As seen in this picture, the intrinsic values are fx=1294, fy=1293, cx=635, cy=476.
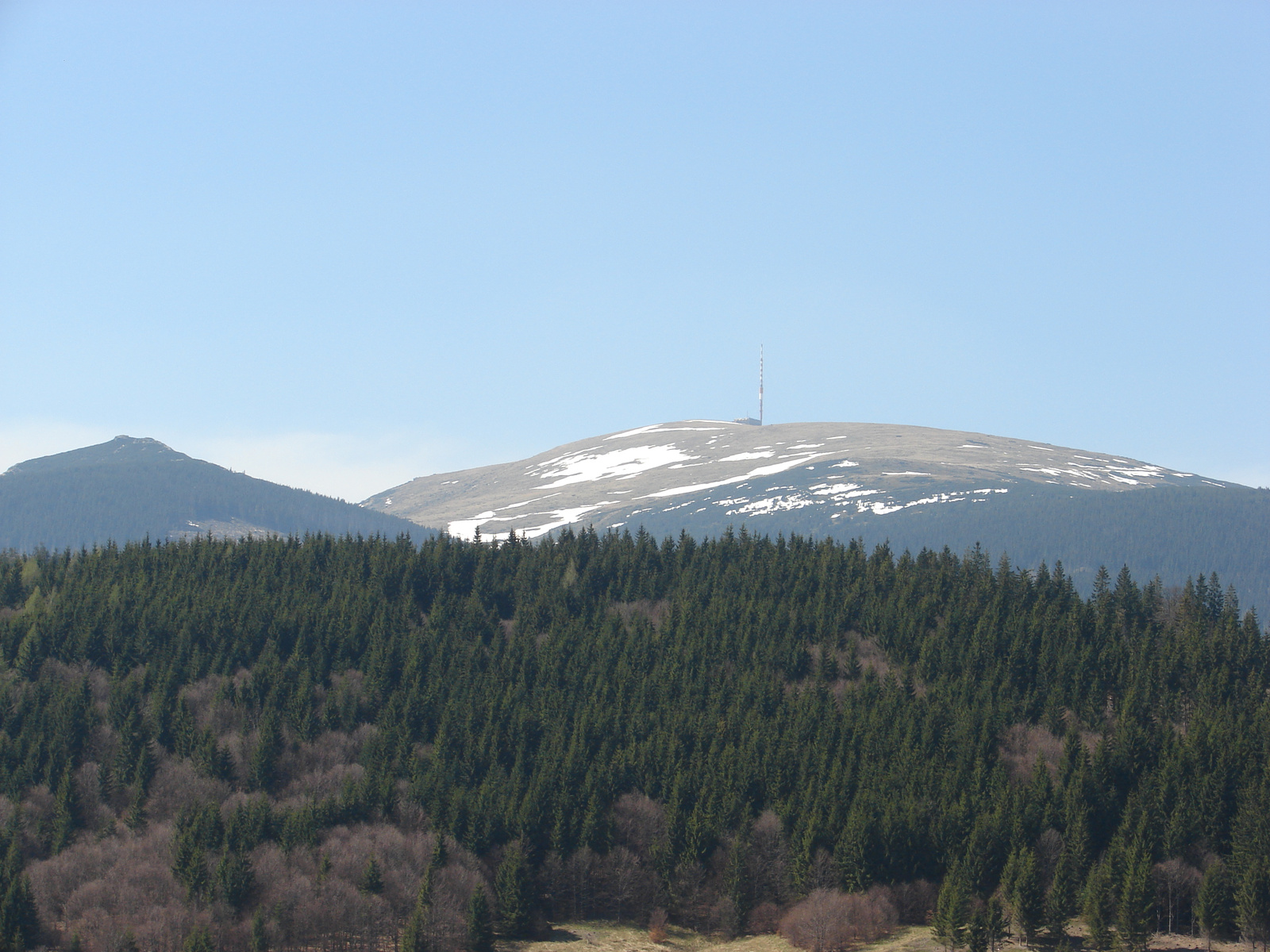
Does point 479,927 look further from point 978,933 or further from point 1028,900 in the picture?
point 1028,900

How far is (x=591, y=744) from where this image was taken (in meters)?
127

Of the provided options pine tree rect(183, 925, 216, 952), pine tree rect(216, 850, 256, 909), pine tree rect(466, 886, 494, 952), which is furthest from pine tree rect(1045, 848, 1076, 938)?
→ pine tree rect(216, 850, 256, 909)

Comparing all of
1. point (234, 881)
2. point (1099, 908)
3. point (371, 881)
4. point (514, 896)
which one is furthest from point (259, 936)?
point (1099, 908)

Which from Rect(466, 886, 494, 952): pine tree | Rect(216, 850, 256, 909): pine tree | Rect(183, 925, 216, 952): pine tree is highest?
Rect(216, 850, 256, 909): pine tree

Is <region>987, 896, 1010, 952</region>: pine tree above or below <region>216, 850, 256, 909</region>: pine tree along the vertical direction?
below

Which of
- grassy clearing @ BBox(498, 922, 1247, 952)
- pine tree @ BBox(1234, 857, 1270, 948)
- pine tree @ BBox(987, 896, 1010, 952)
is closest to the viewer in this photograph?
pine tree @ BBox(987, 896, 1010, 952)

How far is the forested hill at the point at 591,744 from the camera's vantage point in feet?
335

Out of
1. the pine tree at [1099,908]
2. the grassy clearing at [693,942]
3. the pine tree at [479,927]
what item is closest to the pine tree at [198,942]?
the pine tree at [479,927]

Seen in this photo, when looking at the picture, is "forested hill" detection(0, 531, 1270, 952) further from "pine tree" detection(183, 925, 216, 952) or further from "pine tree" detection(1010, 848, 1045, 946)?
"pine tree" detection(183, 925, 216, 952)

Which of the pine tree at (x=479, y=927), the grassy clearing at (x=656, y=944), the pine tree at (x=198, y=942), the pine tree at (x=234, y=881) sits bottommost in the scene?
the grassy clearing at (x=656, y=944)

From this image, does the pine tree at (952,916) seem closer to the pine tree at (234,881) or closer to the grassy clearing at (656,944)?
the grassy clearing at (656,944)

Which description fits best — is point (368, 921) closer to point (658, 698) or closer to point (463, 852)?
point (463, 852)

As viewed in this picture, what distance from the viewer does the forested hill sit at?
102m

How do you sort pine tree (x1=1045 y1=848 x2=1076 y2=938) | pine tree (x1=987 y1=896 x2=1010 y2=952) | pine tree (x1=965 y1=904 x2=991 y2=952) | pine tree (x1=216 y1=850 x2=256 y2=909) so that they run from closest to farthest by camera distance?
pine tree (x1=965 y1=904 x2=991 y2=952) < pine tree (x1=987 y1=896 x2=1010 y2=952) < pine tree (x1=1045 y1=848 x2=1076 y2=938) < pine tree (x1=216 y1=850 x2=256 y2=909)
